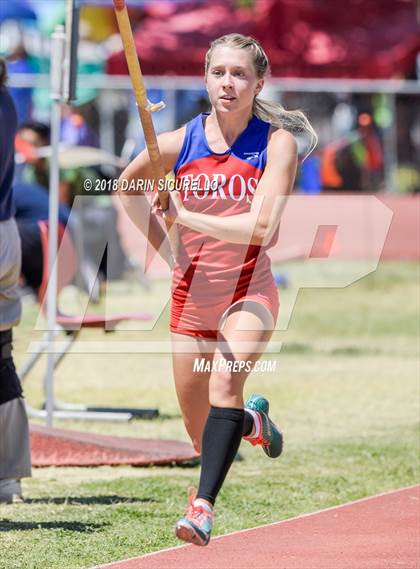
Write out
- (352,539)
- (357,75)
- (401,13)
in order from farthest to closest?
(401,13), (357,75), (352,539)

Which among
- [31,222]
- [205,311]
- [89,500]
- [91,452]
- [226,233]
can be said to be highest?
[226,233]

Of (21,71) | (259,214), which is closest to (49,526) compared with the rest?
(259,214)

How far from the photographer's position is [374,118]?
18953 mm

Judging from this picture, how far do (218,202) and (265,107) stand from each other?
1.58 ft

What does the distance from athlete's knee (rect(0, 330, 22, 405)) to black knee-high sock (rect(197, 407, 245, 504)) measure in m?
1.97

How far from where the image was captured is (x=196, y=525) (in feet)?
16.4

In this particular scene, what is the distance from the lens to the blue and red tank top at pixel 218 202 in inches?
218

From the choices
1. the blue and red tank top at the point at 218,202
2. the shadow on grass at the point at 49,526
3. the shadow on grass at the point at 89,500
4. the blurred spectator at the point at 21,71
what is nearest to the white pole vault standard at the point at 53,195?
the shadow on grass at the point at 89,500

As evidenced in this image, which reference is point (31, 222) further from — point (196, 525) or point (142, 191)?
point (196, 525)

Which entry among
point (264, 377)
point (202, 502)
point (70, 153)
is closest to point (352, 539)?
point (202, 502)

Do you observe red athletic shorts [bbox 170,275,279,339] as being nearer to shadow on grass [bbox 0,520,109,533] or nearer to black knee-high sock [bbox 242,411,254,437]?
black knee-high sock [bbox 242,411,254,437]

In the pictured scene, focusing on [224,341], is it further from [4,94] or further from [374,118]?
[374,118]

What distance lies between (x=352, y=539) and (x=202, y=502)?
4.61ft

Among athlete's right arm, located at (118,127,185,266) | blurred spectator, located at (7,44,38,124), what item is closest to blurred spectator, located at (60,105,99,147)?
blurred spectator, located at (7,44,38,124)
